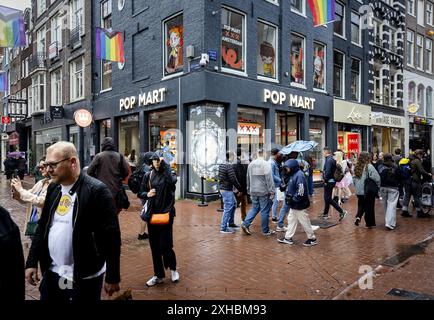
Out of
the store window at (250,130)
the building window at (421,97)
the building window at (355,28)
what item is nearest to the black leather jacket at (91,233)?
the store window at (250,130)

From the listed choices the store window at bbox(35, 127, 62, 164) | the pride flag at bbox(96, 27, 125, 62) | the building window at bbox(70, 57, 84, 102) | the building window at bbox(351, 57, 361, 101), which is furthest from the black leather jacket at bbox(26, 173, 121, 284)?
the store window at bbox(35, 127, 62, 164)

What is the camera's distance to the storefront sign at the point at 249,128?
1275cm

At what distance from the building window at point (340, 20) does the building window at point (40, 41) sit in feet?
63.2

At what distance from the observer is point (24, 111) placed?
94.8ft

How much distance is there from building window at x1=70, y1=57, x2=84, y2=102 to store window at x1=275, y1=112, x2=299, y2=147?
11120 millimetres

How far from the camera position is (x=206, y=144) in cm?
1161

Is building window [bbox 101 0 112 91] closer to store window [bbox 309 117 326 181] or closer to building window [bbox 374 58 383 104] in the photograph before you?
store window [bbox 309 117 326 181]

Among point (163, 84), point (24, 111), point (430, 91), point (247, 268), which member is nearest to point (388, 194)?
point (247, 268)

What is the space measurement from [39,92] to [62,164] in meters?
24.4

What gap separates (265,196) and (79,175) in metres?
4.82

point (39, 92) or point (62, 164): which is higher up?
point (39, 92)

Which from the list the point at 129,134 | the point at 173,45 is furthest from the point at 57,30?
the point at 173,45

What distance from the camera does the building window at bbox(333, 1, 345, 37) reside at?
17797mm

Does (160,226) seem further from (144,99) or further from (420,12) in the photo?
(420,12)
